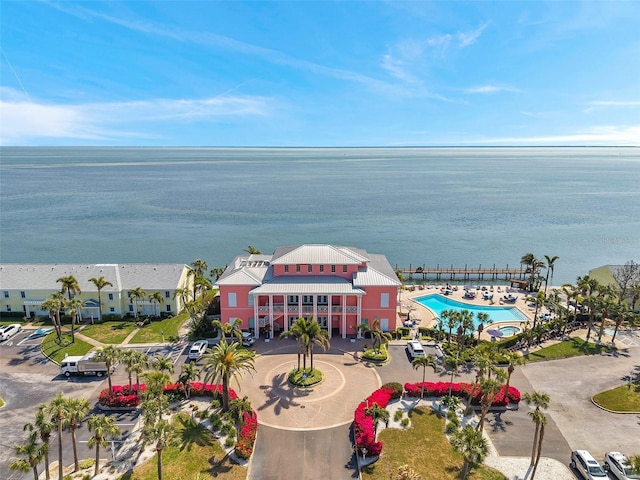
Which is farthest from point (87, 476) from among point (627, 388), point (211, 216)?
point (211, 216)

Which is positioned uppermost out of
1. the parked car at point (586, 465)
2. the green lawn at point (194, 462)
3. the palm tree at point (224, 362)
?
the palm tree at point (224, 362)

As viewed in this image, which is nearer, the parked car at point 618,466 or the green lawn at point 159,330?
the parked car at point 618,466

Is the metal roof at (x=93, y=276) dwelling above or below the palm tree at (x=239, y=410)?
above

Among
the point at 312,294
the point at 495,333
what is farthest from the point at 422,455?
the point at 495,333

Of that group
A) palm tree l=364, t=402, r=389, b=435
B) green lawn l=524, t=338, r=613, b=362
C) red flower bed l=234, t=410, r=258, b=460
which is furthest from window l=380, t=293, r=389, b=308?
red flower bed l=234, t=410, r=258, b=460

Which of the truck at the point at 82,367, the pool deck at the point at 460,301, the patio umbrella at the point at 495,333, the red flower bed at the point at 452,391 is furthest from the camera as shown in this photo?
the pool deck at the point at 460,301

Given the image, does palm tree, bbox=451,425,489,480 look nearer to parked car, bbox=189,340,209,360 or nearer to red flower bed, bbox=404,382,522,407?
red flower bed, bbox=404,382,522,407

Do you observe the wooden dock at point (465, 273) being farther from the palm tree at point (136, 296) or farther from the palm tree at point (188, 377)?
the palm tree at point (188, 377)

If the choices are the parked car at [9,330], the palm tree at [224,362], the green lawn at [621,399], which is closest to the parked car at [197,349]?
the palm tree at [224,362]
